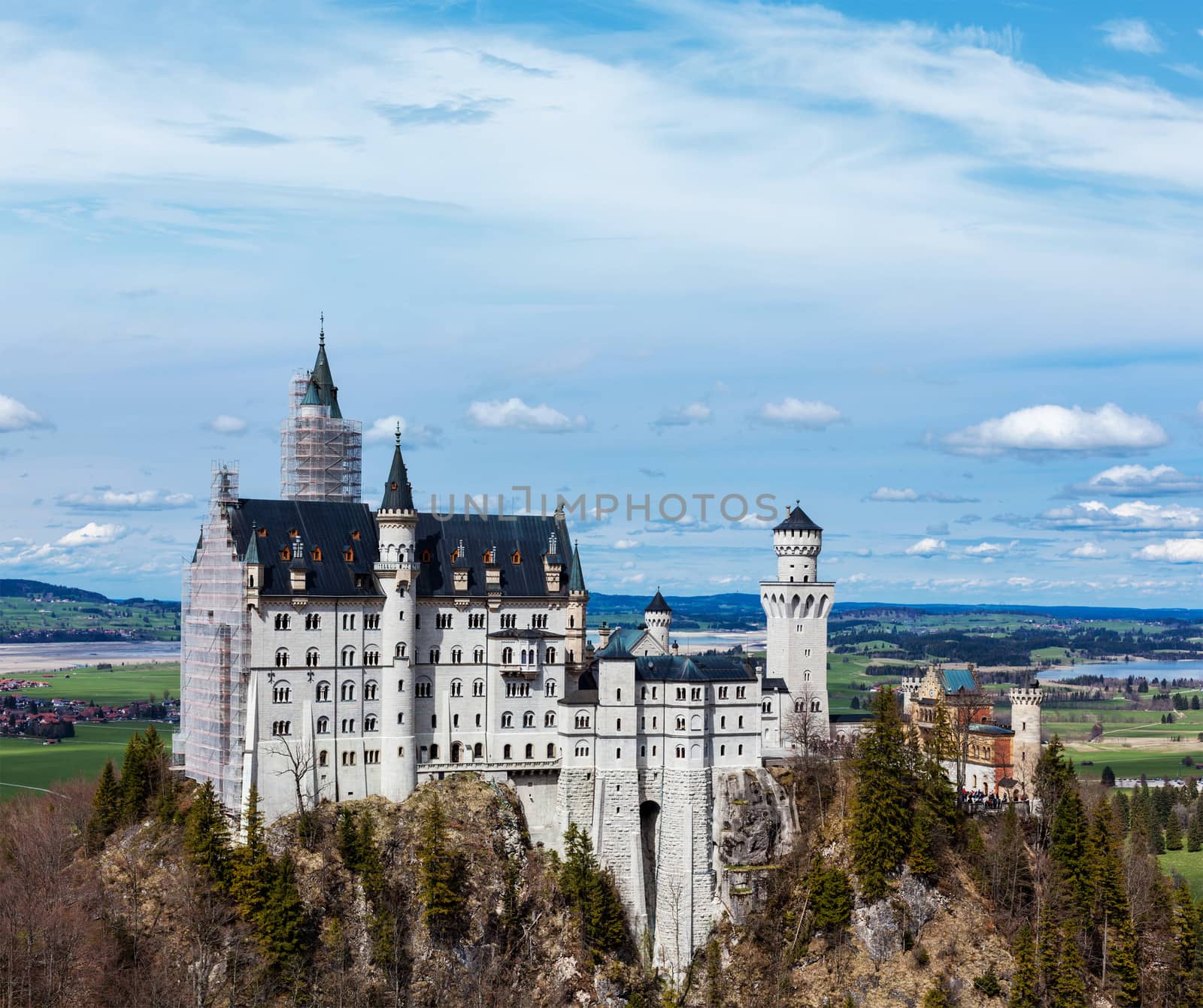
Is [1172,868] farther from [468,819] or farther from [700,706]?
[468,819]

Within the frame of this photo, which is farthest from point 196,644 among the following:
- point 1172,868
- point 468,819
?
point 1172,868

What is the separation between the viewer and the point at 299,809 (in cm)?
10238

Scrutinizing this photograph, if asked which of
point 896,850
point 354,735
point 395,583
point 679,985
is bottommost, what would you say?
point 679,985

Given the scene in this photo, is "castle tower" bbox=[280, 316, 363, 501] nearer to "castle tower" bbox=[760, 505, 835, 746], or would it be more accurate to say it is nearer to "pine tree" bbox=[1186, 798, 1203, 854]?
"castle tower" bbox=[760, 505, 835, 746]

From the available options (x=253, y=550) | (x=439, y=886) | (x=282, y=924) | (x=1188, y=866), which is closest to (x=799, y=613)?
(x=439, y=886)

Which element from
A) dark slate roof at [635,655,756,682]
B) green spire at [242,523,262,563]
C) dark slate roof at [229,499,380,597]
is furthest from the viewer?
dark slate roof at [635,655,756,682]

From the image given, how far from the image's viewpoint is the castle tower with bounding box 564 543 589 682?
113688 mm

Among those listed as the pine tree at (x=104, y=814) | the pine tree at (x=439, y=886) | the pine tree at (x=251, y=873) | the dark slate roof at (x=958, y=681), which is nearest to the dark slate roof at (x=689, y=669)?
the pine tree at (x=439, y=886)

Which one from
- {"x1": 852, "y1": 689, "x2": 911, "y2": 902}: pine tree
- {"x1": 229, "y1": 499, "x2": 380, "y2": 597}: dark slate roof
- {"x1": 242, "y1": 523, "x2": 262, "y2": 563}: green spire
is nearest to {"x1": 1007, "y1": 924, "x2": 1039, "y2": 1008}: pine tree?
{"x1": 852, "y1": 689, "x2": 911, "y2": 902}: pine tree

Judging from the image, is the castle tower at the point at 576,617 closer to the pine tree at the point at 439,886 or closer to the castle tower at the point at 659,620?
the castle tower at the point at 659,620

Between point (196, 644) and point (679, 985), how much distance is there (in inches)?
1740

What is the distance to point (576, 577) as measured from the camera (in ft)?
373

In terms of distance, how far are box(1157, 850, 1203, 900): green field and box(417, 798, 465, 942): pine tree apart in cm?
6636

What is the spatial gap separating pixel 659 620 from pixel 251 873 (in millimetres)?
36143
